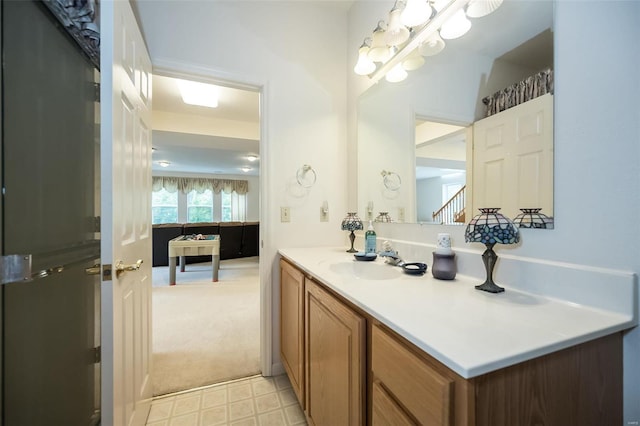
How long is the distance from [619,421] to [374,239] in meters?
1.06

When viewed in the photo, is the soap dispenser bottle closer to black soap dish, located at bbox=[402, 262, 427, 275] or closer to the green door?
black soap dish, located at bbox=[402, 262, 427, 275]

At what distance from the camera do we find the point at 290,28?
1.85 meters

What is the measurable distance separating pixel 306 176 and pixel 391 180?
0.61 metres

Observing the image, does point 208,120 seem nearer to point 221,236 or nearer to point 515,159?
point 221,236

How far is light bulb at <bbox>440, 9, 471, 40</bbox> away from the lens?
112 centimetres

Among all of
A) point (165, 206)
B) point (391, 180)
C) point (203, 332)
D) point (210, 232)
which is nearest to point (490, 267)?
point (391, 180)

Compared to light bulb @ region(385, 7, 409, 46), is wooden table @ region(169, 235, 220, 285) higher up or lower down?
lower down

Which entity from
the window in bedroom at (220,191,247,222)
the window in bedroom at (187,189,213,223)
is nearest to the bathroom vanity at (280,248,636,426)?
the window in bedroom at (220,191,247,222)

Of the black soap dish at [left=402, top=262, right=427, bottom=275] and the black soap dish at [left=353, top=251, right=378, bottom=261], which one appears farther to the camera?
the black soap dish at [left=353, top=251, right=378, bottom=261]

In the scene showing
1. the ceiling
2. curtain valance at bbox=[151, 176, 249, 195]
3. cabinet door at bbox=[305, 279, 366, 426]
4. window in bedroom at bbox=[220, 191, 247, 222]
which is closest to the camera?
cabinet door at bbox=[305, 279, 366, 426]

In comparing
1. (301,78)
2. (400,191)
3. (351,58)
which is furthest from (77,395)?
(351,58)

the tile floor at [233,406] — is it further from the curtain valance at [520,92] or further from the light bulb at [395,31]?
the light bulb at [395,31]

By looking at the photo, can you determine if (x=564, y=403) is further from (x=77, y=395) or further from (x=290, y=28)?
(x=290, y=28)

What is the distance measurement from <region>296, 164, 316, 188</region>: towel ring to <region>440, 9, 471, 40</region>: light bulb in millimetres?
1077
